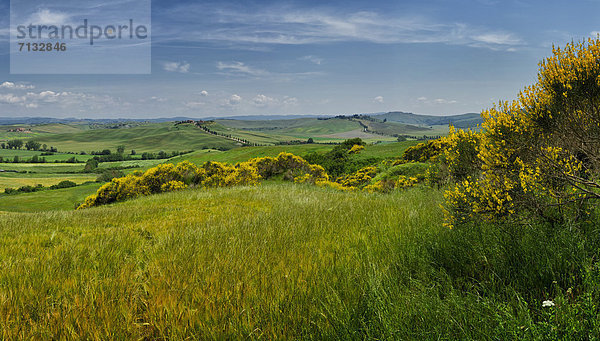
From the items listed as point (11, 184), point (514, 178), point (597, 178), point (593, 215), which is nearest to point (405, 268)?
point (514, 178)

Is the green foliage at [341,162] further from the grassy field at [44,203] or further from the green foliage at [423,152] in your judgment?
the grassy field at [44,203]

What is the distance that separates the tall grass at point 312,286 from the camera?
2.21 meters

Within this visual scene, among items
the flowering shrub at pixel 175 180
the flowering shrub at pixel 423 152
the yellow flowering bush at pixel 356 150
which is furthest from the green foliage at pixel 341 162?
the flowering shrub at pixel 175 180

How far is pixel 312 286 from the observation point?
9.43 feet

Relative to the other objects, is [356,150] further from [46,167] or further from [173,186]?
[46,167]

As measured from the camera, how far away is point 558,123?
13.9 feet

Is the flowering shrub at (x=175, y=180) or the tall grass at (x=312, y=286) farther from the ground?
the tall grass at (x=312, y=286)

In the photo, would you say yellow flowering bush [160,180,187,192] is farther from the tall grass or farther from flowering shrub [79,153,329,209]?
the tall grass

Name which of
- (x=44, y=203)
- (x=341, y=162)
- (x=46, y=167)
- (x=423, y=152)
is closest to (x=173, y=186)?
(x=423, y=152)

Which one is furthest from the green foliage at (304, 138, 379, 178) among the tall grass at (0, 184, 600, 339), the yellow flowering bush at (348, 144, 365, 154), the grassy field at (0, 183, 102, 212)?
the grassy field at (0, 183, 102, 212)

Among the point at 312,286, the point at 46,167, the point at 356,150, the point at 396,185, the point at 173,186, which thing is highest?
the point at 356,150

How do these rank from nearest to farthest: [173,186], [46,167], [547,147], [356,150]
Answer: [547,147] < [173,186] < [356,150] < [46,167]

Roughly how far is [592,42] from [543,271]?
142 inches

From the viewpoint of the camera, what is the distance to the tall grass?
87.0 inches
